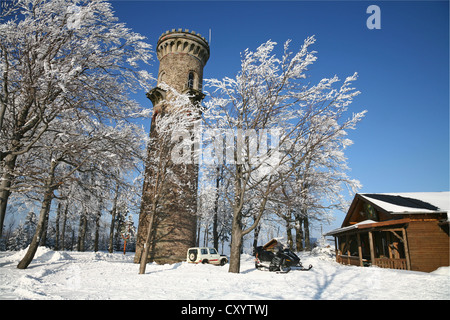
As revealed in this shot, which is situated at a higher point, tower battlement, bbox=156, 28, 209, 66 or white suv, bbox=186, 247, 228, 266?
tower battlement, bbox=156, 28, 209, 66

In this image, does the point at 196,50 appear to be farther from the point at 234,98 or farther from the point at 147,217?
the point at 147,217

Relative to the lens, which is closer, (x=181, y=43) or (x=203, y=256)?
(x=203, y=256)

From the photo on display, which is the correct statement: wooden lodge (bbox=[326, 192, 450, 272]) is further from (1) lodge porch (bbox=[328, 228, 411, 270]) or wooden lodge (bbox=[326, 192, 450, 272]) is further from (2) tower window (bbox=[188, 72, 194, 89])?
(2) tower window (bbox=[188, 72, 194, 89])

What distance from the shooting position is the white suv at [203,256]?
58.4ft

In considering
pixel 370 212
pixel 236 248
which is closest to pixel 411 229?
pixel 370 212

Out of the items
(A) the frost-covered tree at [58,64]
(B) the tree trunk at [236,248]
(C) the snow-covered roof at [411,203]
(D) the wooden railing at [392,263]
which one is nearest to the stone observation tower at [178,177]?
(B) the tree trunk at [236,248]

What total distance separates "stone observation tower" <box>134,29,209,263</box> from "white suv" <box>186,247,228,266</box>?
0.61m

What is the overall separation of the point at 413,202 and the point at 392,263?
478 centimetres

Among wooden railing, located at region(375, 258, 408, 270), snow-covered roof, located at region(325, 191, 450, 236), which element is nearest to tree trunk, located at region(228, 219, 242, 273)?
snow-covered roof, located at region(325, 191, 450, 236)

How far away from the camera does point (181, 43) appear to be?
2183 cm

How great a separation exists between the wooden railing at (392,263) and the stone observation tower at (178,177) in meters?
12.6

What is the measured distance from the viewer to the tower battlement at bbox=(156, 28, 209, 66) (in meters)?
21.8

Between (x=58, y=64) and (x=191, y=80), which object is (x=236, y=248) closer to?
(x=58, y=64)
